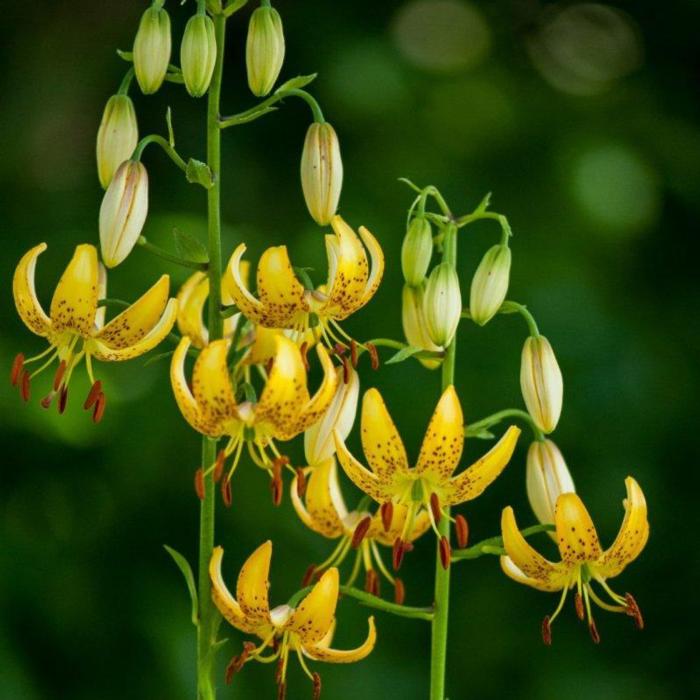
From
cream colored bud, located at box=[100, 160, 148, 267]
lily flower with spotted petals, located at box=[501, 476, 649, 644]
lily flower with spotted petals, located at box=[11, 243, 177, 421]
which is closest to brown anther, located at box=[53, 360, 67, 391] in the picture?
lily flower with spotted petals, located at box=[11, 243, 177, 421]

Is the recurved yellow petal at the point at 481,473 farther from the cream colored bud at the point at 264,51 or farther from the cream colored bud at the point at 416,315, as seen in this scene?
the cream colored bud at the point at 264,51

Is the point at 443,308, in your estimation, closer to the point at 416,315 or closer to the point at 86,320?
the point at 416,315

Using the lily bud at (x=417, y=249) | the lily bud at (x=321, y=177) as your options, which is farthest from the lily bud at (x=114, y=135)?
the lily bud at (x=417, y=249)

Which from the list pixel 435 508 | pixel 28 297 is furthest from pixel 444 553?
pixel 28 297

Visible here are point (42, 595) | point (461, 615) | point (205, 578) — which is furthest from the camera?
point (461, 615)

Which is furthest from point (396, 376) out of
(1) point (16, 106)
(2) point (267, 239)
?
(1) point (16, 106)

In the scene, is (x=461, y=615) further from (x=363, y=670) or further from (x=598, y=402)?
(x=598, y=402)
